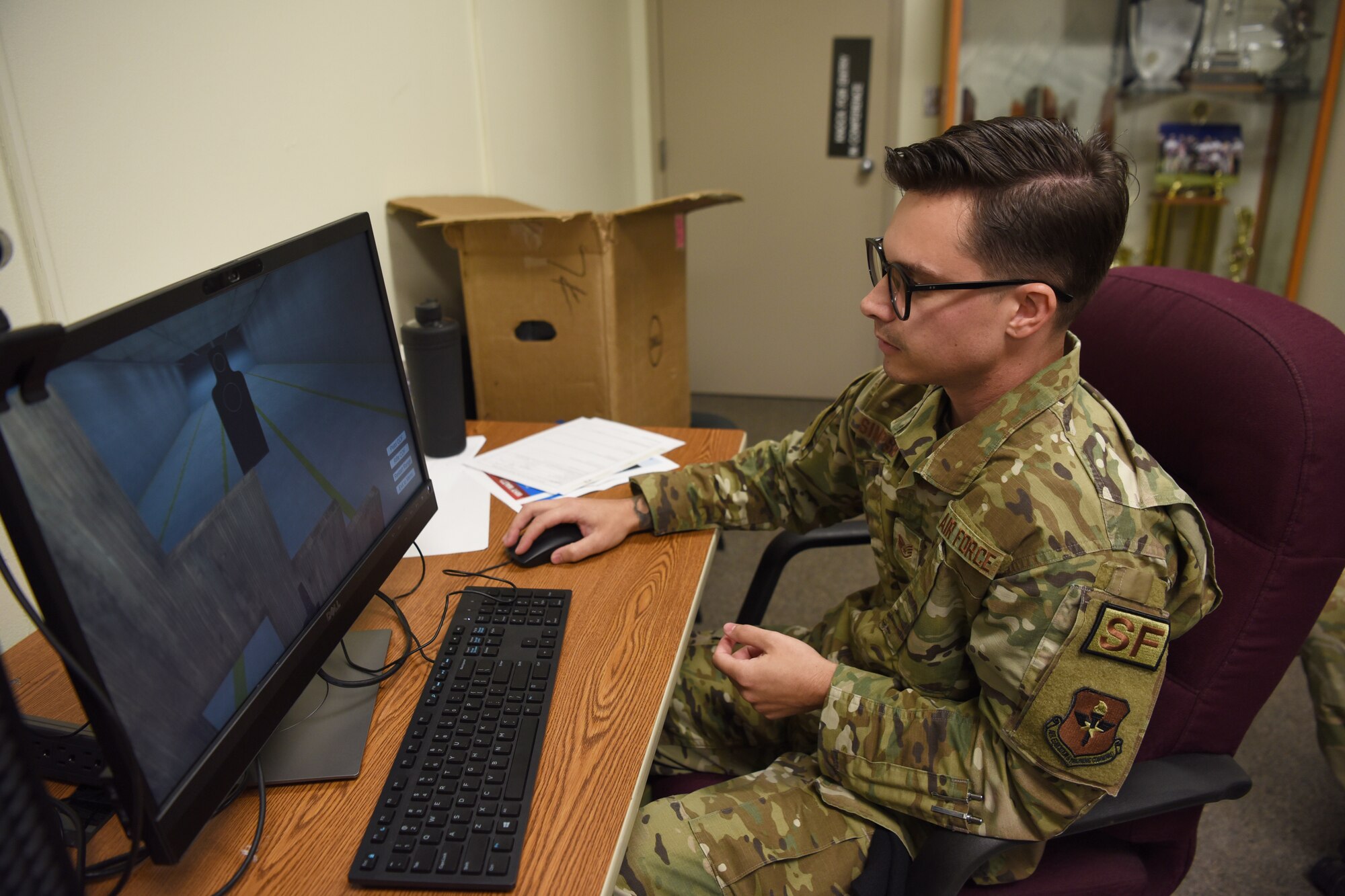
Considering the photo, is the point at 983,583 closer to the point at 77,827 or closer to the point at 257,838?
the point at 257,838

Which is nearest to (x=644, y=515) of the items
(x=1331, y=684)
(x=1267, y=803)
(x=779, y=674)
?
(x=779, y=674)

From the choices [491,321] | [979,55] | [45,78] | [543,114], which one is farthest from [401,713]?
[979,55]

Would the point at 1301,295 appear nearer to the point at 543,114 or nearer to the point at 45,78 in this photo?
the point at 543,114

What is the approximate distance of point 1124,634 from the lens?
786 mm

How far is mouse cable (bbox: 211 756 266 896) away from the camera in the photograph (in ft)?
2.10

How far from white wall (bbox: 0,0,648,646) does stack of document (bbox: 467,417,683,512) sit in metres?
0.51

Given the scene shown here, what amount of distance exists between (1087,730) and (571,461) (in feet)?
2.81

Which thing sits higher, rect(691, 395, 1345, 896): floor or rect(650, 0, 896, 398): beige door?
rect(650, 0, 896, 398): beige door

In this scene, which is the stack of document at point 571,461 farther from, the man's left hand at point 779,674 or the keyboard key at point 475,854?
the keyboard key at point 475,854

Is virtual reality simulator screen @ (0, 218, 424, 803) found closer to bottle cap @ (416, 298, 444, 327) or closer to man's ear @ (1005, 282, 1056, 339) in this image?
bottle cap @ (416, 298, 444, 327)

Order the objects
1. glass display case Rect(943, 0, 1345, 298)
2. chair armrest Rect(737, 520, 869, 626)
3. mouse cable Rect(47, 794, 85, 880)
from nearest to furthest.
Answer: mouse cable Rect(47, 794, 85, 880)
chair armrest Rect(737, 520, 869, 626)
glass display case Rect(943, 0, 1345, 298)

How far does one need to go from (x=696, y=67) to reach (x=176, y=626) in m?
3.54

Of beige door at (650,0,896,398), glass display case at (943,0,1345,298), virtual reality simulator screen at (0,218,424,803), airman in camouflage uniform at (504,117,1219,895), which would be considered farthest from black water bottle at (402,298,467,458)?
beige door at (650,0,896,398)

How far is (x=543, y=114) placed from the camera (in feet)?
8.34
